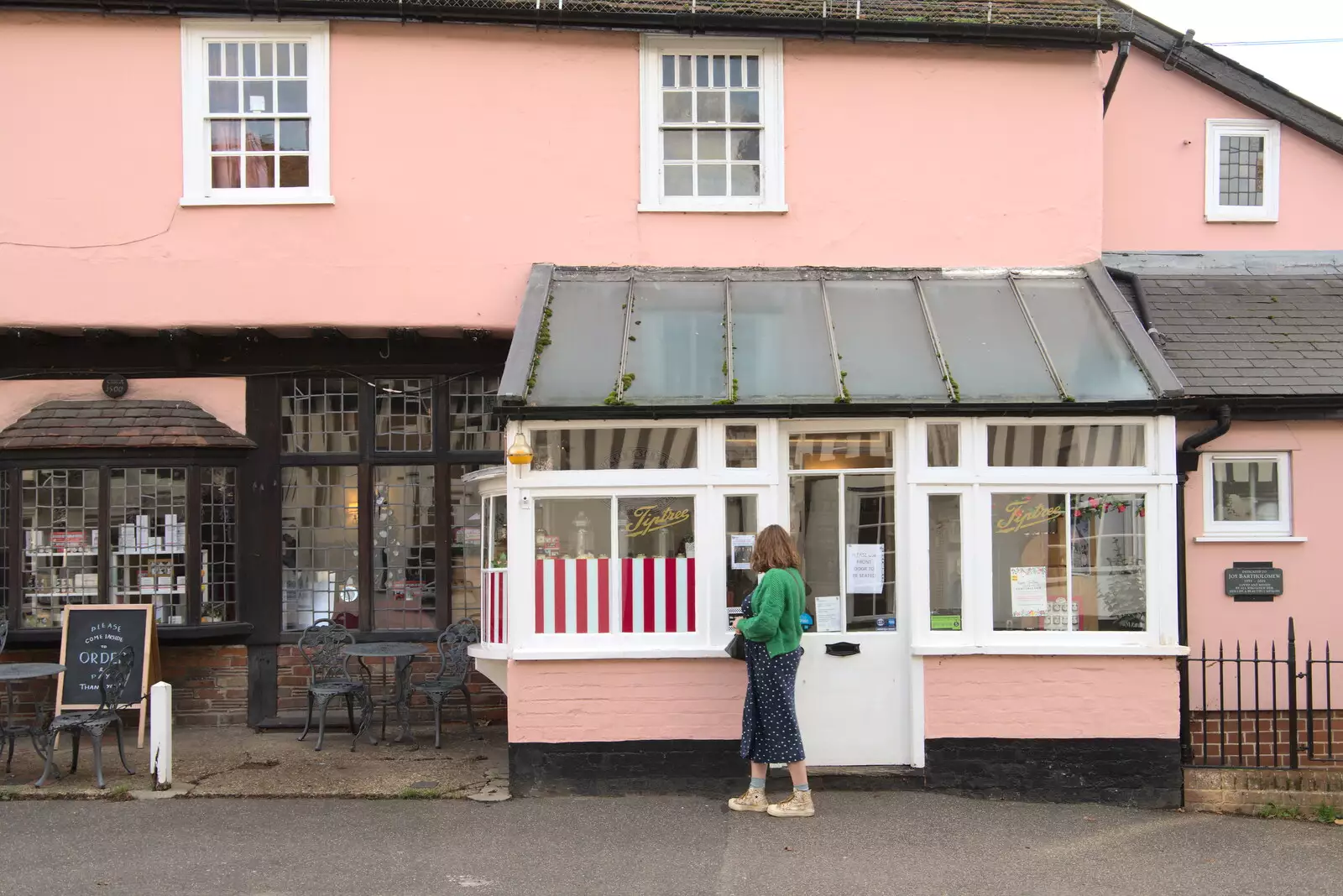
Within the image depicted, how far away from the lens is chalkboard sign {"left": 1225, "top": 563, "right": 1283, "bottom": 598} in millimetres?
9438

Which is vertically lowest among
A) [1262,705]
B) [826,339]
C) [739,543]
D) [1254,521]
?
[1262,705]

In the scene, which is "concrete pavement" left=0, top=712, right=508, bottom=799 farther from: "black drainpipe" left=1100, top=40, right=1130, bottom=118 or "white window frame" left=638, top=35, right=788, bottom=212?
"black drainpipe" left=1100, top=40, right=1130, bottom=118

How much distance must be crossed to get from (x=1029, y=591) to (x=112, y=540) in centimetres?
762

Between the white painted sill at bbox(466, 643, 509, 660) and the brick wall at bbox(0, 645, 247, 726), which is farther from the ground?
the white painted sill at bbox(466, 643, 509, 660)

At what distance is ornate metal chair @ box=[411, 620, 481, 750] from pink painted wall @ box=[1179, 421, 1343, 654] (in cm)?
605

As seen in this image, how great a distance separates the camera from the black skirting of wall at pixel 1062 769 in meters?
8.05

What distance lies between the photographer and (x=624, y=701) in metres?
8.14

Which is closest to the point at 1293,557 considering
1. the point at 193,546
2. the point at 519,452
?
the point at 519,452

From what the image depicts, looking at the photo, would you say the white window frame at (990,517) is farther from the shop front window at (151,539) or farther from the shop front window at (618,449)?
Result: the shop front window at (151,539)

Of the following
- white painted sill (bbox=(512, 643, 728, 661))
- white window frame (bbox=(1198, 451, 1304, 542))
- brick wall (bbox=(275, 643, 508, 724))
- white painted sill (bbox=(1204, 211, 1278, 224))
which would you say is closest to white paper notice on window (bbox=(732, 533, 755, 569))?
white painted sill (bbox=(512, 643, 728, 661))

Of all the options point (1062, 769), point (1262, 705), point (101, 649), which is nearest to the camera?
point (1062, 769)

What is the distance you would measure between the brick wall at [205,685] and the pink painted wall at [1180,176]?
9.21 metres

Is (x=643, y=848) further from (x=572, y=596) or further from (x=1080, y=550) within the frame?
(x=1080, y=550)

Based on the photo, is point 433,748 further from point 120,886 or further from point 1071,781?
point 1071,781
